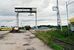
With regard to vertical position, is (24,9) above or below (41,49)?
above

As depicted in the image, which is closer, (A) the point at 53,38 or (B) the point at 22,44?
(B) the point at 22,44

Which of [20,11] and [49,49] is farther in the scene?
[20,11]

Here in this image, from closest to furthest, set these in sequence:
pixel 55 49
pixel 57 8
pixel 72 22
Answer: pixel 55 49 < pixel 72 22 < pixel 57 8

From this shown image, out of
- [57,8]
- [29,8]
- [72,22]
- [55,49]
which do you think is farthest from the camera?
[29,8]

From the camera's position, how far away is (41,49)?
1766cm

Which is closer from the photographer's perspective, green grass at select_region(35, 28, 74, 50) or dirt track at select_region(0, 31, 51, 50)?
dirt track at select_region(0, 31, 51, 50)

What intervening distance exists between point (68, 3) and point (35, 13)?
36561 mm

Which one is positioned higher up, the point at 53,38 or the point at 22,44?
the point at 22,44

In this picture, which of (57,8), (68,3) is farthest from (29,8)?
(68,3)

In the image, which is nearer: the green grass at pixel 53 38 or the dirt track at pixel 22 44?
the dirt track at pixel 22 44

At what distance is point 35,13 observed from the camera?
8181cm

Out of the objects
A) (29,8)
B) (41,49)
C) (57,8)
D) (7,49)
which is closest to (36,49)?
(41,49)

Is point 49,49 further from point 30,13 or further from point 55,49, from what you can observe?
point 30,13

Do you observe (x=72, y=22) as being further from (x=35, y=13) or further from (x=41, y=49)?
(x=35, y=13)
